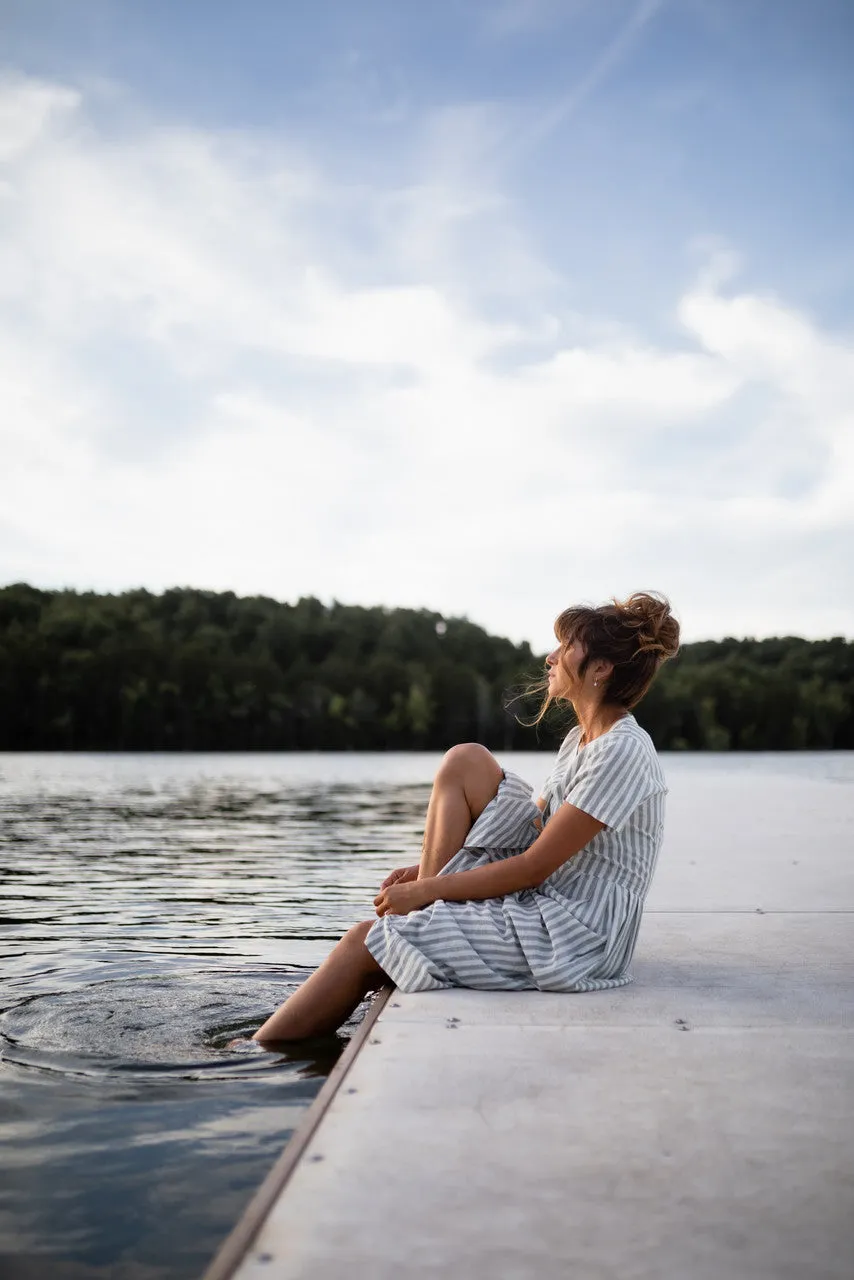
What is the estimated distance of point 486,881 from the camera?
347cm

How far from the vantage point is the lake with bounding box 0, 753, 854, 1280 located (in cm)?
248

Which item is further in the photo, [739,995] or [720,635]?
[720,635]

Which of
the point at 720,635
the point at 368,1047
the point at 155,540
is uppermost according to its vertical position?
the point at 155,540

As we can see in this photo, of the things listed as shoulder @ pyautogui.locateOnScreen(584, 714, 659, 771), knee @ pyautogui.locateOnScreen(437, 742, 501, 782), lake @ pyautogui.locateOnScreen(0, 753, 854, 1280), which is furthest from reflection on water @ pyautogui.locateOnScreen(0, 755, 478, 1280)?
shoulder @ pyautogui.locateOnScreen(584, 714, 659, 771)

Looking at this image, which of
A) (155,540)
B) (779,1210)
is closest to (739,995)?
(779,1210)

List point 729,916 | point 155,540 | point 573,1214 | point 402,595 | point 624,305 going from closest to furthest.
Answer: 1. point 573,1214
2. point 729,916
3. point 624,305
4. point 155,540
5. point 402,595

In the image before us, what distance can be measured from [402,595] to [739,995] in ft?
266

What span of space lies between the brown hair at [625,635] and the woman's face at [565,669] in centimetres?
2

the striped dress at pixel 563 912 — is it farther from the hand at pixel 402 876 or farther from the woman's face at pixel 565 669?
the hand at pixel 402 876

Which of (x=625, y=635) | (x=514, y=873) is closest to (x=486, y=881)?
(x=514, y=873)

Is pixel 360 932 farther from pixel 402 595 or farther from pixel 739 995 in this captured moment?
pixel 402 595

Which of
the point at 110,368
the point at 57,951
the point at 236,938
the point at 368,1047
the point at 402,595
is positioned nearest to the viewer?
the point at 368,1047

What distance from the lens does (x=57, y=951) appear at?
5.72 metres

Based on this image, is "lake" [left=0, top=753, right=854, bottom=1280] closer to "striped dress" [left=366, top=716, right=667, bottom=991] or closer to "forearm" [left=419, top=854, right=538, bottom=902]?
"striped dress" [left=366, top=716, right=667, bottom=991]
